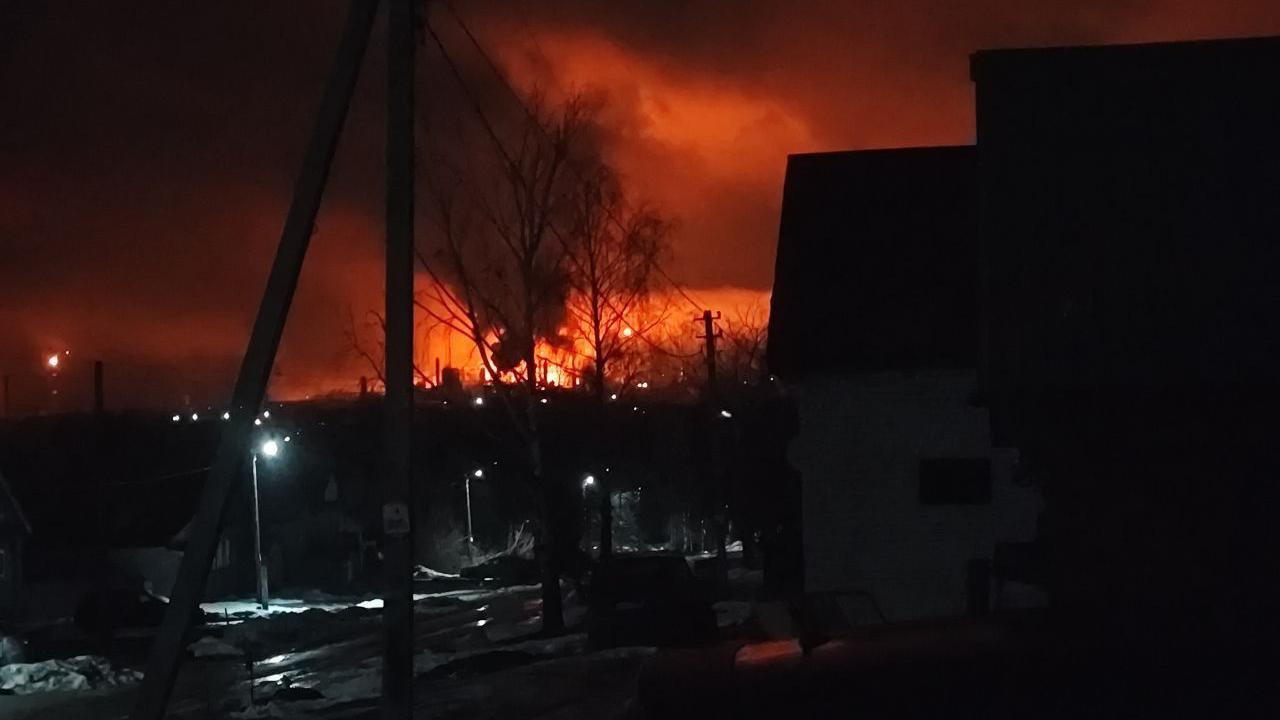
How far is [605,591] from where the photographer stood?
3491 cm

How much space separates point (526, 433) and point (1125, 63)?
2315cm

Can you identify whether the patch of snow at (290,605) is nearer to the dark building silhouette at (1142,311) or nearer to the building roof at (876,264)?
the building roof at (876,264)

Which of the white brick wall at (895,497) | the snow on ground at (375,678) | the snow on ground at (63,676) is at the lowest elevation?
the snow on ground at (63,676)

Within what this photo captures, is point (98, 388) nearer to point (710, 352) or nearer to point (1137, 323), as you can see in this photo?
point (710, 352)

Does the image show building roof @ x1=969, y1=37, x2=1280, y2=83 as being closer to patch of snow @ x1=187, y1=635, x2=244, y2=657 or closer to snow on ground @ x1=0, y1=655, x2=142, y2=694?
snow on ground @ x1=0, y1=655, x2=142, y2=694

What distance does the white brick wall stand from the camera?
721 inches

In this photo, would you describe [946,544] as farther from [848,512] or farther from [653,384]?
[653,384]

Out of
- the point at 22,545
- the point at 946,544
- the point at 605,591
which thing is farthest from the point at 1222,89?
the point at 22,545

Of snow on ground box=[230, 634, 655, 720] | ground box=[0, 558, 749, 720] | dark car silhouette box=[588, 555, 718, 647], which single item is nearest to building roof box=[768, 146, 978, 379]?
ground box=[0, 558, 749, 720]

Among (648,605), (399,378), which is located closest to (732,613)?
(648,605)

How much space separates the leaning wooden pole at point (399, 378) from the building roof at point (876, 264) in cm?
886

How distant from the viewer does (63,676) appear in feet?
101

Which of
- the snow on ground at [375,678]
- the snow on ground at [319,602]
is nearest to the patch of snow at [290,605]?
the snow on ground at [319,602]

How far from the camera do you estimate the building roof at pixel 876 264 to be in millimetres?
18766
